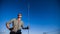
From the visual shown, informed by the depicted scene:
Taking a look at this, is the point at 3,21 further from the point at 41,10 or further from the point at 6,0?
the point at 41,10

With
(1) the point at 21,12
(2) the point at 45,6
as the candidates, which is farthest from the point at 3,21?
(2) the point at 45,6

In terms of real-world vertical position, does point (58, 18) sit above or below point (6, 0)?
below

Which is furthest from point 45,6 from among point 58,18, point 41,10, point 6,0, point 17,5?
point 6,0

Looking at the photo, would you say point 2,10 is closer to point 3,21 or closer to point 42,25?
point 3,21

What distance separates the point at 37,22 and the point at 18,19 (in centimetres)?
34

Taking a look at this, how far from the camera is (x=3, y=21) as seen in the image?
89.8 inches

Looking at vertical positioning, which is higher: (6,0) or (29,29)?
(6,0)

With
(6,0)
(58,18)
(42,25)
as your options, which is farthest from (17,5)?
(58,18)

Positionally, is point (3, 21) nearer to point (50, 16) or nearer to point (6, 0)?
point (6, 0)

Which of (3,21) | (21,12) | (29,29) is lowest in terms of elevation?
(29,29)

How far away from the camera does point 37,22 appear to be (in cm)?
232

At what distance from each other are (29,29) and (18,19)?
0.86 ft

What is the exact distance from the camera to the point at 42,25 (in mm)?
2318

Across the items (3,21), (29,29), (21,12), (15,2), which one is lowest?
(29,29)
